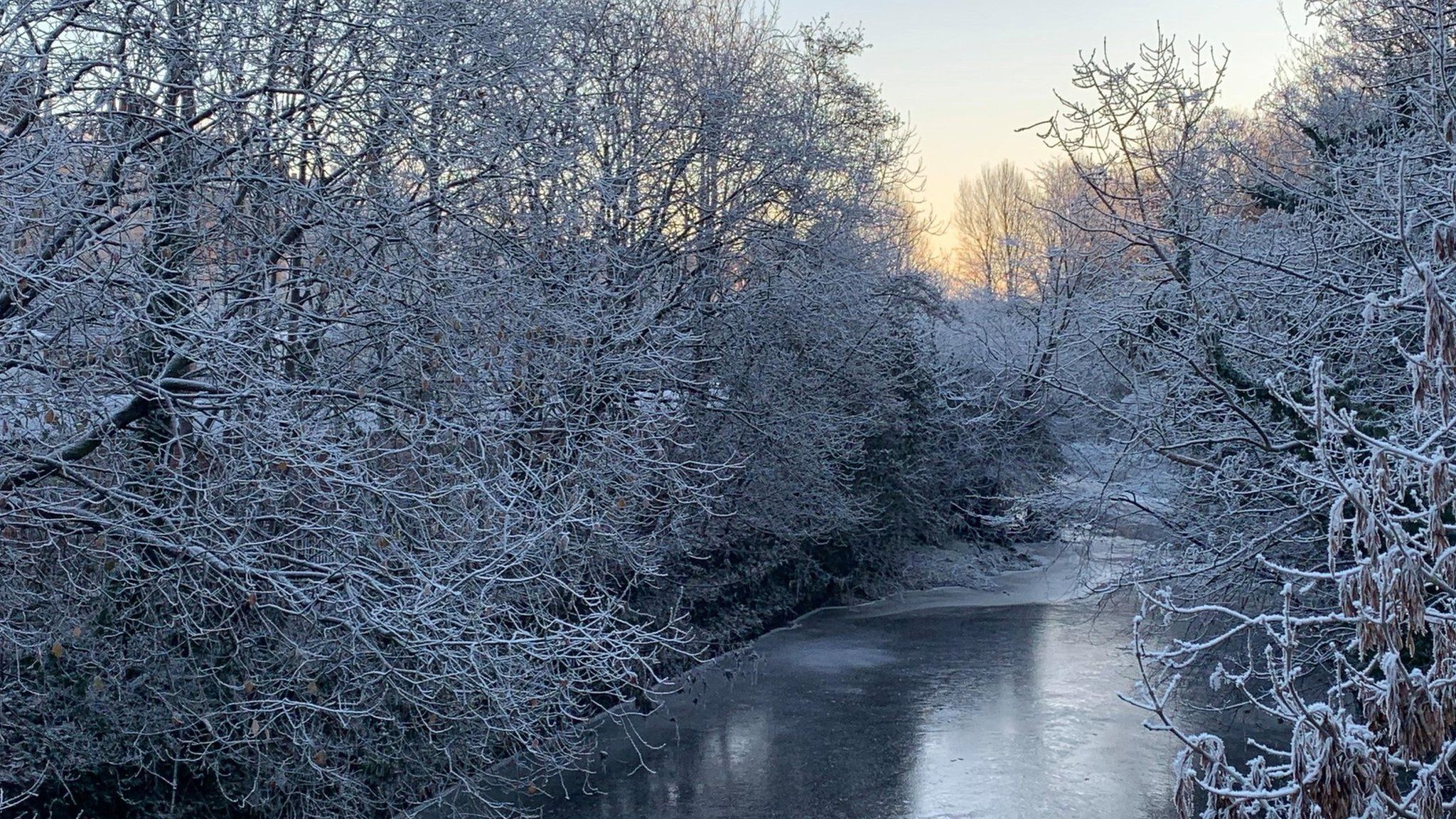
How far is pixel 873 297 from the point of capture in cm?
1995

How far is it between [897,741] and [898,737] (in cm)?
14

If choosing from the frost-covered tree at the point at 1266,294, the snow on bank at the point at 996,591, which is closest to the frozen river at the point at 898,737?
the frost-covered tree at the point at 1266,294

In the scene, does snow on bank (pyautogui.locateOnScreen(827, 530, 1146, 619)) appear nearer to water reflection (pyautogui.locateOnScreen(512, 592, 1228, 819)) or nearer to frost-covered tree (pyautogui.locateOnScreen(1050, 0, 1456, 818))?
water reflection (pyautogui.locateOnScreen(512, 592, 1228, 819))

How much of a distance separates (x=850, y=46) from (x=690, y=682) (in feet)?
34.3

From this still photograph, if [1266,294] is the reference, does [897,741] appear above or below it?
below

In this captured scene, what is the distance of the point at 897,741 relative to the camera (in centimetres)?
1360

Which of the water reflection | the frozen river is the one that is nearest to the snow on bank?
the frozen river

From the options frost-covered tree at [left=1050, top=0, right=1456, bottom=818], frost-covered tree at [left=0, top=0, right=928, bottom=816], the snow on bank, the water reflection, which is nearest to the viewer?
frost-covered tree at [left=0, top=0, right=928, bottom=816]

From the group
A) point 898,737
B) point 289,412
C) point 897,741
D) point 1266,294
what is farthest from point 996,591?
point 289,412

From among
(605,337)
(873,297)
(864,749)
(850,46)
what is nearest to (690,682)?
(864,749)

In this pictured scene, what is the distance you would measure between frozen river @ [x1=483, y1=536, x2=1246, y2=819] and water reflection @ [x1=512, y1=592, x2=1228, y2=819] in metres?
0.03

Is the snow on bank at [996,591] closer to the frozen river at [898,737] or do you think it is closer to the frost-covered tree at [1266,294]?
the frozen river at [898,737]

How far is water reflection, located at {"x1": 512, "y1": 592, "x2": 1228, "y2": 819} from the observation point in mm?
11500

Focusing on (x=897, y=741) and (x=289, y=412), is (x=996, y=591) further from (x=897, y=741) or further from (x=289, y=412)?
(x=289, y=412)
